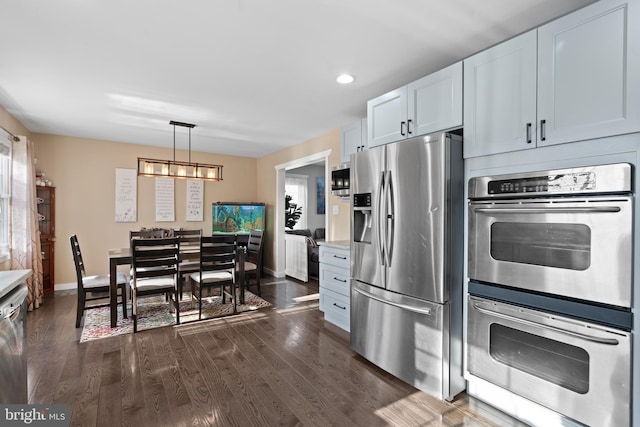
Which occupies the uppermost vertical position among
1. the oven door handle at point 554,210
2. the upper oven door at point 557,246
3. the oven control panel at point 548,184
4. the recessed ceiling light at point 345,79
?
the recessed ceiling light at point 345,79

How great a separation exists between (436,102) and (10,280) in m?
2.91

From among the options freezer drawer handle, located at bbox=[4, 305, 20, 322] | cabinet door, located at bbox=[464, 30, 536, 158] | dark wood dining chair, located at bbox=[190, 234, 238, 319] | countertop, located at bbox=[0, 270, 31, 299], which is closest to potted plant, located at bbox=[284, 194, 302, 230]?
dark wood dining chair, located at bbox=[190, 234, 238, 319]

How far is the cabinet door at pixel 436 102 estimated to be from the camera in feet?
7.39

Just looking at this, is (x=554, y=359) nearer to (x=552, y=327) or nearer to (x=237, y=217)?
(x=552, y=327)

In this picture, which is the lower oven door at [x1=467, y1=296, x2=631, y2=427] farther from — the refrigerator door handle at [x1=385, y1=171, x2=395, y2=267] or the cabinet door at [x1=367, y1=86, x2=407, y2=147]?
the cabinet door at [x1=367, y1=86, x2=407, y2=147]

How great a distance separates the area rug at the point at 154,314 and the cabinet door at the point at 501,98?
339cm

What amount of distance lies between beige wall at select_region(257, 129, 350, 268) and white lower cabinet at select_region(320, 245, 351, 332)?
0.80 m

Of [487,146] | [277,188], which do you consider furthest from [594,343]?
[277,188]

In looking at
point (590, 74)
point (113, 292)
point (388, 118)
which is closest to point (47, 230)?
point (113, 292)

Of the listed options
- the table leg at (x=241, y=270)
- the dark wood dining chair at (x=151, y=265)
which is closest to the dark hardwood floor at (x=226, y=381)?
the dark wood dining chair at (x=151, y=265)

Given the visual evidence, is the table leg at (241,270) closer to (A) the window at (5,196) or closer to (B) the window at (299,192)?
(A) the window at (5,196)

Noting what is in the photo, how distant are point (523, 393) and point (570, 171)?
1326 millimetres

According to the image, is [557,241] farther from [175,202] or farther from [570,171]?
[175,202]

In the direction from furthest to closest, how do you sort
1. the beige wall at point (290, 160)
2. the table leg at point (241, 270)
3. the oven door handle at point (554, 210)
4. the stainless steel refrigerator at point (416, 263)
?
1. the beige wall at point (290, 160)
2. the table leg at point (241, 270)
3. the stainless steel refrigerator at point (416, 263)
4. the oven door handle at point (554, 210)
